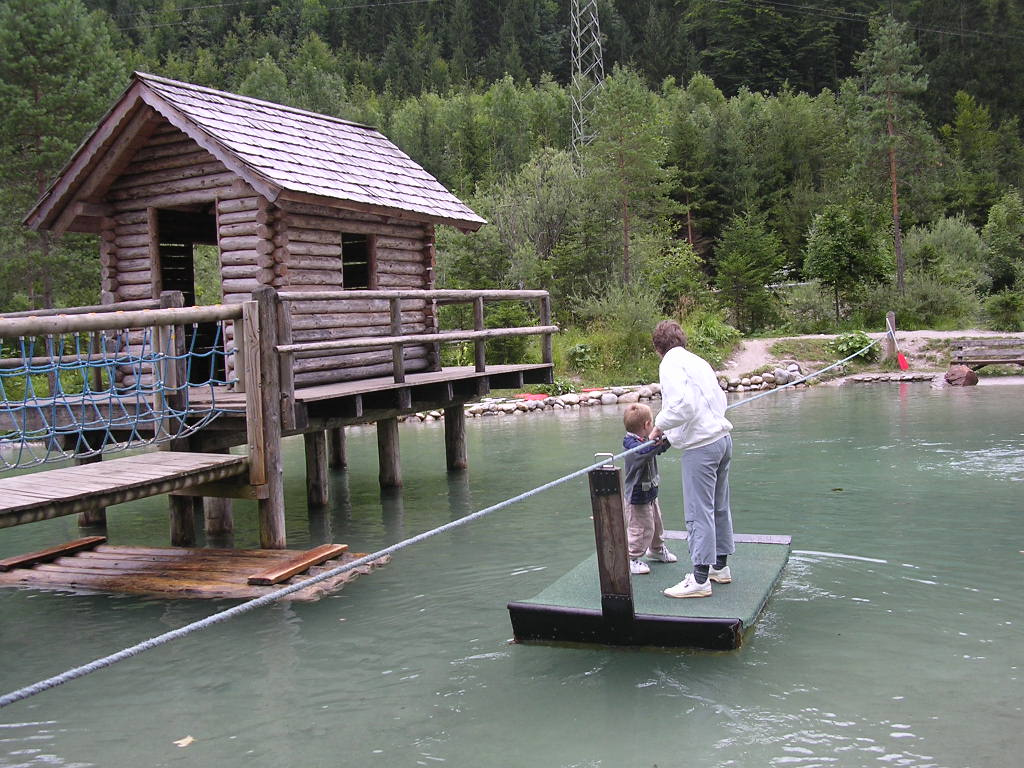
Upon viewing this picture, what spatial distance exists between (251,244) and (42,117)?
19.3 m

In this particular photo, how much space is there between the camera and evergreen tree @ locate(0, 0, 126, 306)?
27.2 m

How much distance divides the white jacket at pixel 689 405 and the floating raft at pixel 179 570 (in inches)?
147

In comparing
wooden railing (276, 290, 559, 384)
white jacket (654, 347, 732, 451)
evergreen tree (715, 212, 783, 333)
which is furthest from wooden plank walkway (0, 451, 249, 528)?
evergreen tree (715, 212, 783, 333)

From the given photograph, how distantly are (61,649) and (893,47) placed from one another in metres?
30.1

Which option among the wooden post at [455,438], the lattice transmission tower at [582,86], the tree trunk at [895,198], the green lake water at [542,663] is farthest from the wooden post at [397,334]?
the lattice transmission tower at [582,86]

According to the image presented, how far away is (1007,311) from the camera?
26891 millimetres

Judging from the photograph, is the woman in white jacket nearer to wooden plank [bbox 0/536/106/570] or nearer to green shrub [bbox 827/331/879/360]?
wooden plank [bbox 0/536/106/570]

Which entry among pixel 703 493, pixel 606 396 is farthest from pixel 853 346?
pixel 703 493

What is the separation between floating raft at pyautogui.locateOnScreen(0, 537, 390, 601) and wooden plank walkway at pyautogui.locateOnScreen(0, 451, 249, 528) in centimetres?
81

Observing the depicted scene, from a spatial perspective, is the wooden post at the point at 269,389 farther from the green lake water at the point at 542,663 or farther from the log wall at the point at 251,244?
the log wall at the point at 251,244

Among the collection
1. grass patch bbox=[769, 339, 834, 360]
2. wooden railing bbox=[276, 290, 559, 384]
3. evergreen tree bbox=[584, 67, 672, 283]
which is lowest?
grass patch bbox=[769, 339, 834, 360]

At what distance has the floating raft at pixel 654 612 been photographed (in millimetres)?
6156

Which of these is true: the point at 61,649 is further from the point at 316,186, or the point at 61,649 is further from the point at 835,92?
the point at 835,92

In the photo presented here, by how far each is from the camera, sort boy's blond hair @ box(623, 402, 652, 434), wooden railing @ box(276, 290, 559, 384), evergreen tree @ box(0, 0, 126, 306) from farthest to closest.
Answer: evergreen tree @ box(0, 0, 126, 306), wooden railing @ box(276, 290, 559, 384), boy's blond hair @ box(623, 402, 652, 434)
